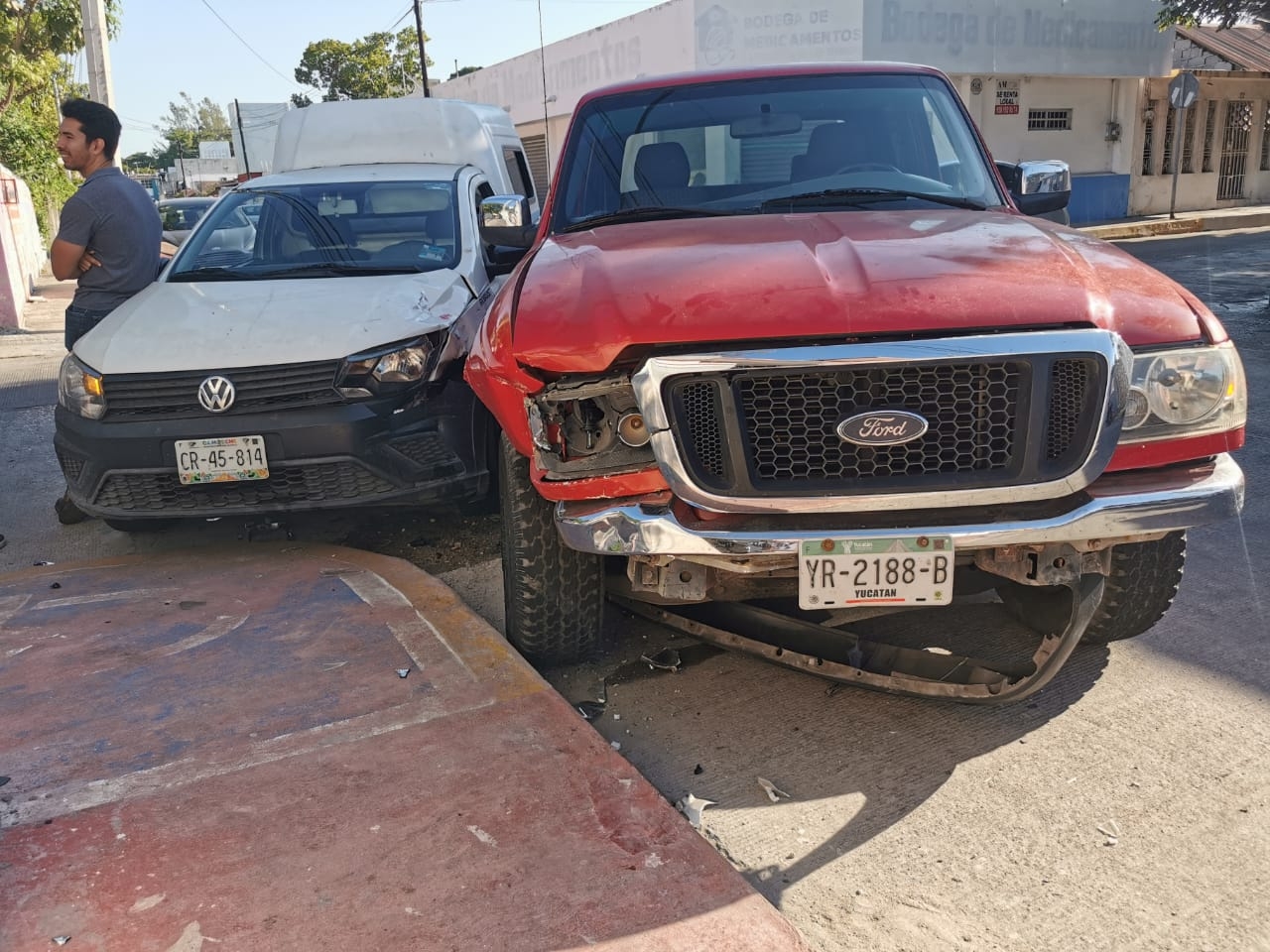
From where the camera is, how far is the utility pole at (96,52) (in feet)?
48.2

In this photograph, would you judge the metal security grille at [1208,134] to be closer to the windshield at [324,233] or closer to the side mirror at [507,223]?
the windshield at [324,233]

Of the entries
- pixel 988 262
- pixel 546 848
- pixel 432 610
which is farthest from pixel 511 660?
pixel 988 262

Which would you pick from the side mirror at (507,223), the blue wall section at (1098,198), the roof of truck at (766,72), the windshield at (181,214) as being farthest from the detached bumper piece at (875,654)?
the blue wall section at (1098,198)

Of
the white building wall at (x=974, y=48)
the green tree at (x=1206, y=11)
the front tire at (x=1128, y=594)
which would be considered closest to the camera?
the front tire at (x=1128, y=594)

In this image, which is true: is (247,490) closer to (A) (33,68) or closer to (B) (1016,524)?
(B) (1016,524)

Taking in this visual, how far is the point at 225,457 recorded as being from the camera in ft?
14.1

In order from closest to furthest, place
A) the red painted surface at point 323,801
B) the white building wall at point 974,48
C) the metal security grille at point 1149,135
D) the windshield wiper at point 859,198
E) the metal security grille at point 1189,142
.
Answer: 1. the red painted surface at point 323,801
2. the windshield wiper at point 859,198
3. the white building wall at point 974,48
4. the metal security grille at point 1149,135
5. the metal security grille at point 1189,142

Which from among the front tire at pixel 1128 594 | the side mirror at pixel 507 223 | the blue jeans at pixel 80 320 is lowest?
the front tire at pixel 1128 594

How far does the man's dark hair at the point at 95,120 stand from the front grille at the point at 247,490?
82.5 inches

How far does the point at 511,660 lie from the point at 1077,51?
74.6 feet

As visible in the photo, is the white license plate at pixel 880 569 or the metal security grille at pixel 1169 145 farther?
the metal security grille at pixel 1169 145

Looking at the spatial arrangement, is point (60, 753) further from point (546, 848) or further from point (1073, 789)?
point (1073, 789)

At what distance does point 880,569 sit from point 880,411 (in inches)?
15.2

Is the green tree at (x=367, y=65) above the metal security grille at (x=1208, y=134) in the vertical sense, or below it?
above
